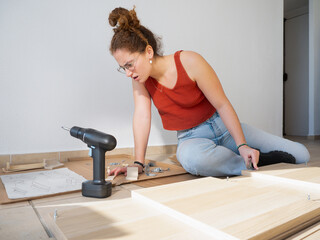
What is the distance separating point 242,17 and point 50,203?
3064 millimetres

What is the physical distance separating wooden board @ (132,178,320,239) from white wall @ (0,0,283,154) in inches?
53.7

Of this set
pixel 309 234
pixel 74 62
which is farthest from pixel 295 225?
pixel 74 62

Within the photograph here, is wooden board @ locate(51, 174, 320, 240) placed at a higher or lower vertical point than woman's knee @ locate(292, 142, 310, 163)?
lower

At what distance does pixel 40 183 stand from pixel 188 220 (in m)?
0.89

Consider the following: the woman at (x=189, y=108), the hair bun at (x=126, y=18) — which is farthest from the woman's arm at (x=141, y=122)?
the hair bun at (x=126, y=18)

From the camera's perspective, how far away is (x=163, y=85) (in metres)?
1.54

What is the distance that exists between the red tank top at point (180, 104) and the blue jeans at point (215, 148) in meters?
0.05

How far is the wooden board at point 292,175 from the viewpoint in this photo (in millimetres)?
1093

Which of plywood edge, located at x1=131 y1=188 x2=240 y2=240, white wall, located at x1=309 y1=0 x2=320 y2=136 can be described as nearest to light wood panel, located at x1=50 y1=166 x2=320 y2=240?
plywood edge, located at x1=131 y1=188 x2=240 y2=240

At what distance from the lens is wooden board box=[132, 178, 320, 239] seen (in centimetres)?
69

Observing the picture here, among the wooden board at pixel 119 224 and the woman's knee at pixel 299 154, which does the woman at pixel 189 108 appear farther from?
the wooden board at pixel 119 224

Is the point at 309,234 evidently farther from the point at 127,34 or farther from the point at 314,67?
the point at 314,67

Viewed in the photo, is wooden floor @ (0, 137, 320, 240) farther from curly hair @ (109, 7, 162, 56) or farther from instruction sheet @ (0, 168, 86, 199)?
curly hair @ (109, 7, 162, 56)

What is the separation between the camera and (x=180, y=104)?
5.14 feet
